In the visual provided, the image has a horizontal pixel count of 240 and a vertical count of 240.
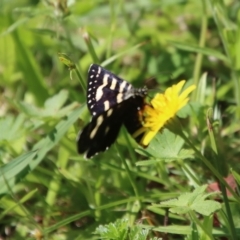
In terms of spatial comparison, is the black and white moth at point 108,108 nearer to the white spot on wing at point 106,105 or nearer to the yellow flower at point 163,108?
the white spot on wing at point 106,105

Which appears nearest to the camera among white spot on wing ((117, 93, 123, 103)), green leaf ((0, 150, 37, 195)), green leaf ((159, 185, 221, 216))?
green leaf ((159, 185, 221, 216))

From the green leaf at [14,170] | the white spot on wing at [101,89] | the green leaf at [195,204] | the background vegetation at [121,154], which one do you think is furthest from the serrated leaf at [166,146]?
the green leaf at [14,170]

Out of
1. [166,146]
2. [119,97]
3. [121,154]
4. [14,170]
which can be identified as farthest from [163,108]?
[14,170]

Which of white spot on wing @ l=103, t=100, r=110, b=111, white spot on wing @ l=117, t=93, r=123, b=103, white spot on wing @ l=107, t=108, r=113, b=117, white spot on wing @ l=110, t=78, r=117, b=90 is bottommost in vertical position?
white spot on wing @ l=103, t=100, r=110, b=111

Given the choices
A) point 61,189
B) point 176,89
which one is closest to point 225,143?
point 61,189

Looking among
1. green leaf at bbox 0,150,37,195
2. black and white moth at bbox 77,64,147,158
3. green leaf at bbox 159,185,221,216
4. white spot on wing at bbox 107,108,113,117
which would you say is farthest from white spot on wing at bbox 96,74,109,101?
green leaf at bbox 159,185,221,216

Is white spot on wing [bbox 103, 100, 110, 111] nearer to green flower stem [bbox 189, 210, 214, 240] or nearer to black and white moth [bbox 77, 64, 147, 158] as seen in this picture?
black and white moth [bbox 77, 64, 147, 158]
